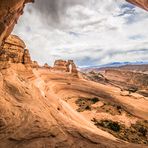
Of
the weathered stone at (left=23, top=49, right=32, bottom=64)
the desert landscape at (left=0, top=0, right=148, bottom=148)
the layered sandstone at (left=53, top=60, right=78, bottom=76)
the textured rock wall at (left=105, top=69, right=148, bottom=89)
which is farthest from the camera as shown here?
the textured rock wall at (left=105, top=69, right=148, bottom=89)

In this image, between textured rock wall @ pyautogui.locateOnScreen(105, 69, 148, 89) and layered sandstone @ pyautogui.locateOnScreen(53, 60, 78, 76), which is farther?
textured rock wall @ pyautogui.locateOnScreen(105, 69, 148, 89)

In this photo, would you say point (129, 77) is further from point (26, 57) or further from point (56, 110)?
point (56, 110)

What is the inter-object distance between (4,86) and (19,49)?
1036 centimetres

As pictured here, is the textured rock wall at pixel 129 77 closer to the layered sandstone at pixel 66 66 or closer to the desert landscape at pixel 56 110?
the layered sandstone at pixel 66 66

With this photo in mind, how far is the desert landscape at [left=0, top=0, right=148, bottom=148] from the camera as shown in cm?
1202

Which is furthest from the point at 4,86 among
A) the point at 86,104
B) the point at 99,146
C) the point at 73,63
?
the point at 73,63

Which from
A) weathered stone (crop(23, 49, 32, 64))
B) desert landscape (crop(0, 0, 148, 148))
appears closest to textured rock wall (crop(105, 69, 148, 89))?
desert landscape (crop(0, 0, 148, 148))

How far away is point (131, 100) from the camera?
126ft

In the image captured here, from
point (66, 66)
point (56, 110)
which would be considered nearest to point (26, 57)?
point (56, 110)

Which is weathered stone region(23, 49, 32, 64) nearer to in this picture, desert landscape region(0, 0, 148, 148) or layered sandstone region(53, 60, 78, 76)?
desert landscape region(0, 0, 148, 148)

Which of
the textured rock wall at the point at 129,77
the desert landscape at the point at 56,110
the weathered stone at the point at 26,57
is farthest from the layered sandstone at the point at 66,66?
the textured rock wall at the point at 129,77

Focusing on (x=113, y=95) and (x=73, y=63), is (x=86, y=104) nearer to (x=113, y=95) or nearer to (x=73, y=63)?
(x=113, y=95)

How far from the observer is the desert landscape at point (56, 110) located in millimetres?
12016

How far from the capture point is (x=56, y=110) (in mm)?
17578
